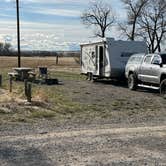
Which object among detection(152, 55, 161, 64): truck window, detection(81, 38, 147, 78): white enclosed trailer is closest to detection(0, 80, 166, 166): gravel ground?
detection(152, 55, 161, 64): truck window

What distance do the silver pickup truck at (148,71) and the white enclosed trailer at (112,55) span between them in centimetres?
260

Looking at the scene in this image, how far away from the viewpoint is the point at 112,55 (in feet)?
87.7

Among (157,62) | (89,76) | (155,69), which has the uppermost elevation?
(157,62)

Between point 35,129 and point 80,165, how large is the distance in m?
3.40

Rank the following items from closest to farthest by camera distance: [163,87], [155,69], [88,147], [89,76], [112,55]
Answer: [88,147]
[163,87]
[155,69]
[112,55]
[89,76]

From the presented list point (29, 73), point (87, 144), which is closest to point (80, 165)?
point (87, 144)

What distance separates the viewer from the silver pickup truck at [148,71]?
20.0 m

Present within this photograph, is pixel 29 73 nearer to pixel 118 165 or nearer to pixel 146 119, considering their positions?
pixel 146 119

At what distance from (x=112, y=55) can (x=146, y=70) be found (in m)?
5.54

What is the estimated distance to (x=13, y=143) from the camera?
895cm

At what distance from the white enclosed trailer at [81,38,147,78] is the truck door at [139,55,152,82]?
444 cm

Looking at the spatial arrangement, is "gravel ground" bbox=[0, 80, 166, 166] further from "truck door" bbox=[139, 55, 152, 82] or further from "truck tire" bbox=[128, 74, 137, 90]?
"truck tire" bbox=[128, 74, 137, 90]

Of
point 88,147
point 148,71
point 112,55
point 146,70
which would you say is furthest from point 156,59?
point 88,147

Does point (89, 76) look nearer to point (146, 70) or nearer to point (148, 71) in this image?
point (146, 70)
